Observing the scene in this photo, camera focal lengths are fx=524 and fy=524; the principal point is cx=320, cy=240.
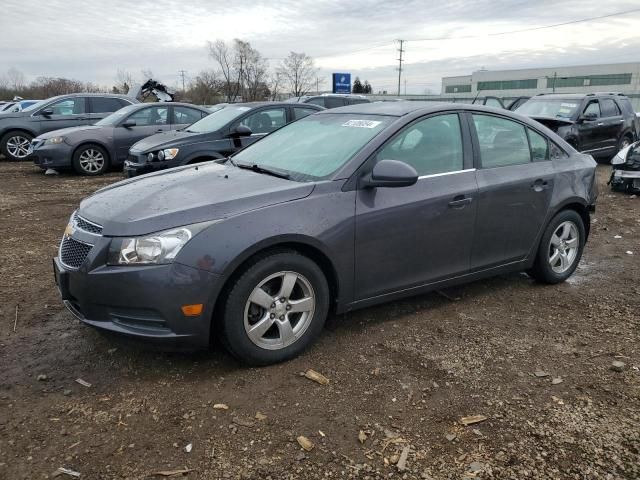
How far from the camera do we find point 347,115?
14.0ft

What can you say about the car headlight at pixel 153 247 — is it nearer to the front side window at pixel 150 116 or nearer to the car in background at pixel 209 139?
the car in background at pixel 209 139

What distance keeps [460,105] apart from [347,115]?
91 centimetres

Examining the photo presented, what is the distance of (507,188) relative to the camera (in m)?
4.19

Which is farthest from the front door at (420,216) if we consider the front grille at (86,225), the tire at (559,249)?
the front grille at (86,225)

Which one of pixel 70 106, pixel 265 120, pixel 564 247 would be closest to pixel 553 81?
pixel 70 106

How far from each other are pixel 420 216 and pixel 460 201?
407 millimetres

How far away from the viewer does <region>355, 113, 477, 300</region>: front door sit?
3.53 meters

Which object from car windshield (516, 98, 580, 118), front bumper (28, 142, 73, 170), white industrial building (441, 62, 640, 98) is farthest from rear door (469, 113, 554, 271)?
white industrial building (441, 62, 640, 98)

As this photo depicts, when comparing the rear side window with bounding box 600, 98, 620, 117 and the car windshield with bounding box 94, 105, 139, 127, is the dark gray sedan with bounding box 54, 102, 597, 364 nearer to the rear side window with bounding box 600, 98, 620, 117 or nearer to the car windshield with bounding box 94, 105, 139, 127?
the car windshield with bounding box 94, 105, 139, 127

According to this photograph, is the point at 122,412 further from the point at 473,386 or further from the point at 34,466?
the point at 473,386

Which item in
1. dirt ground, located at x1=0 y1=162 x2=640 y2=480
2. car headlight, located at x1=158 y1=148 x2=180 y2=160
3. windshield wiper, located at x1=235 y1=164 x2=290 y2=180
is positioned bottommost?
dirt ground, located at x1=0 y1=162 x2=640 y2=480

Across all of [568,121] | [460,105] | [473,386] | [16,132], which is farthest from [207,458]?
[16,132]

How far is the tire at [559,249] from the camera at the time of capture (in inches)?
182

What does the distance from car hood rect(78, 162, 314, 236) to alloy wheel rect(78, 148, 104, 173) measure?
804cm
